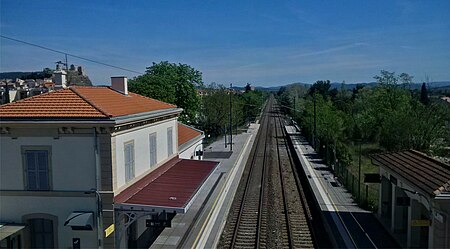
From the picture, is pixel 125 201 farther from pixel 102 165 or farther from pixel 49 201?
pixel 49 201

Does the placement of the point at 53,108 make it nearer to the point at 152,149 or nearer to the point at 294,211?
the point at 152,149

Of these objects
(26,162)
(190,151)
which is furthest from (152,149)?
(190,151)

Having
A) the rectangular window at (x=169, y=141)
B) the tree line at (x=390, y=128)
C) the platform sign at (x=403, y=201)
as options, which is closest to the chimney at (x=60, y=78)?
the rectangular window at (x=169, y=141)

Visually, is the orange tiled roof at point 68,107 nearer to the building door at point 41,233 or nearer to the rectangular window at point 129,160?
the rectangular window at point 129,160

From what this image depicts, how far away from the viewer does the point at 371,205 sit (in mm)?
18516

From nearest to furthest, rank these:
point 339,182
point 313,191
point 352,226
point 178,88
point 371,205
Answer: point 352,226, point 371,205, point 313,191, point 339,182, point 178,88

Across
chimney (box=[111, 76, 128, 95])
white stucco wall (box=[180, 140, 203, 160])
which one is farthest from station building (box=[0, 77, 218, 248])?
white stucco wall (box=[180, 140, 203, 160])

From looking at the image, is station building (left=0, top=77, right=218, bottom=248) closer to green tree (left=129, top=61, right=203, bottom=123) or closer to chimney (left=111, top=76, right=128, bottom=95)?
chimney (left=111, top=76, right=128, bottom=95)

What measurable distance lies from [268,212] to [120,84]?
9.13m

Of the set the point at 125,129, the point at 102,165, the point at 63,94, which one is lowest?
the point at 102,165

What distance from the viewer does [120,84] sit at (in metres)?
18.6

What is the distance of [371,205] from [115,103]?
1191cm

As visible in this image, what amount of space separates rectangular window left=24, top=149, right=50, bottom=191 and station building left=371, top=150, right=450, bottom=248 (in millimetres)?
10947

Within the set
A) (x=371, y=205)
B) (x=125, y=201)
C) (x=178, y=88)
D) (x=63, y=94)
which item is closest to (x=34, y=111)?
(x=63, y=94)
